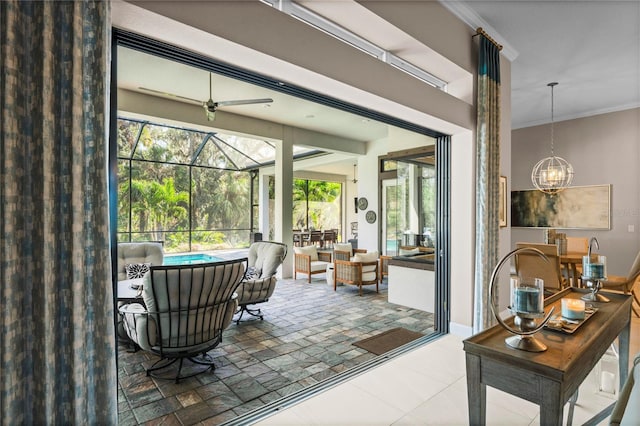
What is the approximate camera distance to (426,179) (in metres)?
6.14

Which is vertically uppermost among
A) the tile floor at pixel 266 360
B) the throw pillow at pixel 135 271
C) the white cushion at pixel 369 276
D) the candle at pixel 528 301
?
the candle at pixel 528 301

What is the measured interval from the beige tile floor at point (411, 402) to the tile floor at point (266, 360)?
0.36 m

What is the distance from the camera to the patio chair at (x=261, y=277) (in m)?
4.36

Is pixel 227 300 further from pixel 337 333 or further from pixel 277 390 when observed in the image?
pixel 337 333

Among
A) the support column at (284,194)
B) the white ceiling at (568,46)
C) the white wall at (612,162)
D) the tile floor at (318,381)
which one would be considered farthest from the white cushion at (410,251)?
the white wall at (612,162)

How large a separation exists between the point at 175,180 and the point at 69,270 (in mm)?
8626

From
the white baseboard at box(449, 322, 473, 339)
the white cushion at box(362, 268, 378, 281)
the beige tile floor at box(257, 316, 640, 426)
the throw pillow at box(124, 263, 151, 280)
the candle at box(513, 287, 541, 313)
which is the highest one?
the candle at box(513, 287, 541, 313)

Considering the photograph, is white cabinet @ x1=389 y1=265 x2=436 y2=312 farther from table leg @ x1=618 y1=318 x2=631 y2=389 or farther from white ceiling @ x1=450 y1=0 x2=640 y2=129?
white ceiling @ x1=450 y1=0 x2=640 y2=129

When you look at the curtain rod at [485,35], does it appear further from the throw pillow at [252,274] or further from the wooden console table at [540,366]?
the throw pillow at [252,274]

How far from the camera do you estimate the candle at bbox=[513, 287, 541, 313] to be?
5.04 feet

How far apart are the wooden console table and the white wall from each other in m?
5.83

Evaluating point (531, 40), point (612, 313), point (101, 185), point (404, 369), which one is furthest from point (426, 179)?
point (101, 185)

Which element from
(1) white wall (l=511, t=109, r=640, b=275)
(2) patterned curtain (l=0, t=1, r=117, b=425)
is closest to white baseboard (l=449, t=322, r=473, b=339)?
(2) patterned curtain (l=0, t=1, r=117, b=425)

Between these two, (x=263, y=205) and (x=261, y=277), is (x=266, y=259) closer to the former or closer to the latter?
(x=261, y=277)
